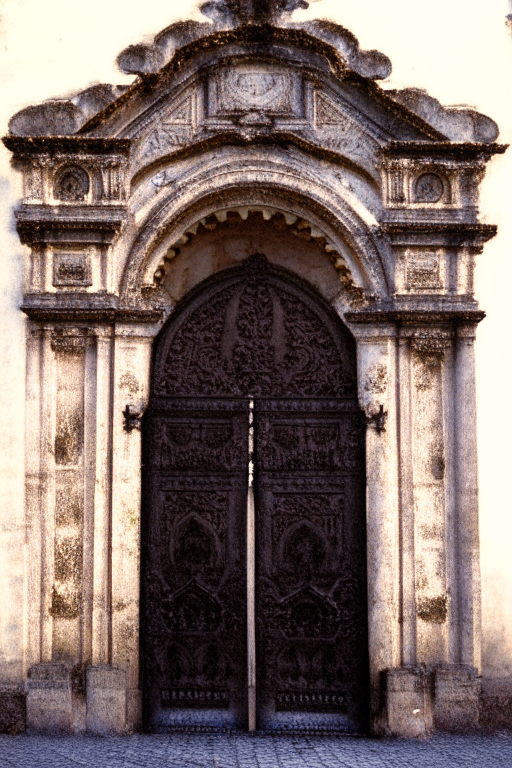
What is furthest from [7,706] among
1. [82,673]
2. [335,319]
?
[335,319]

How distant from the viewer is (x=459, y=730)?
22.6 ft

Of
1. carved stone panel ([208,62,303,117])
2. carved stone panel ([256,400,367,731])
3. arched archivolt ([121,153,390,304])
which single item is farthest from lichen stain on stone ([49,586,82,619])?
carved stone panel ([208,62,303,117])

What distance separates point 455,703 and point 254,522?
1922 mm

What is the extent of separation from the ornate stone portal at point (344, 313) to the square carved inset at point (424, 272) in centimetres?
2

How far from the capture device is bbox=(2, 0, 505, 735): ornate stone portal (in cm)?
703

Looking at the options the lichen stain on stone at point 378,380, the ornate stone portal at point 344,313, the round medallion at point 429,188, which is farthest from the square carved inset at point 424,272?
the lichen stain on stone at point 378,380

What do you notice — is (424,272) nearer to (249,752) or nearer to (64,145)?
(64,145)

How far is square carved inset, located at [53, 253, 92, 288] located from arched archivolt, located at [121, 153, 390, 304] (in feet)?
0.90

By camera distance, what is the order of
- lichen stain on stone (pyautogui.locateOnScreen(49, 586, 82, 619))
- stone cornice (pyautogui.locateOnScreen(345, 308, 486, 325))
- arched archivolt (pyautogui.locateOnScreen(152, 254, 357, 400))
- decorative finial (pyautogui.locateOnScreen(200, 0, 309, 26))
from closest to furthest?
lichen stain on stone (pyautogui.locateOnScreen(49, 586, 82, 619)), stone cornice (pyautogui.locateOnScreen(345, 308, 486, 325)), decorative finial (pyautogui.locateOnScreen(200, 0, 309, 26)), arched archivolt (pyautogui.locateOnScreen(152, 254, 357, 400))

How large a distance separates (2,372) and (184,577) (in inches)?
80.0

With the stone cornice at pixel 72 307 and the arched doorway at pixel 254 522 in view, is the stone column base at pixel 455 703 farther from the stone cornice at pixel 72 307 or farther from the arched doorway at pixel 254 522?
the stone cornice at pixel 72 307

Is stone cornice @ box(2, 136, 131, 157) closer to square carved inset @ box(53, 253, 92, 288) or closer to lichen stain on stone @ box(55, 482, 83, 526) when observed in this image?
square carved inset @ box(53, 253, 92, 288)

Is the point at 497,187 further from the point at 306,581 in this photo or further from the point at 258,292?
the point at 306,581

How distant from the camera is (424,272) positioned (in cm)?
720
